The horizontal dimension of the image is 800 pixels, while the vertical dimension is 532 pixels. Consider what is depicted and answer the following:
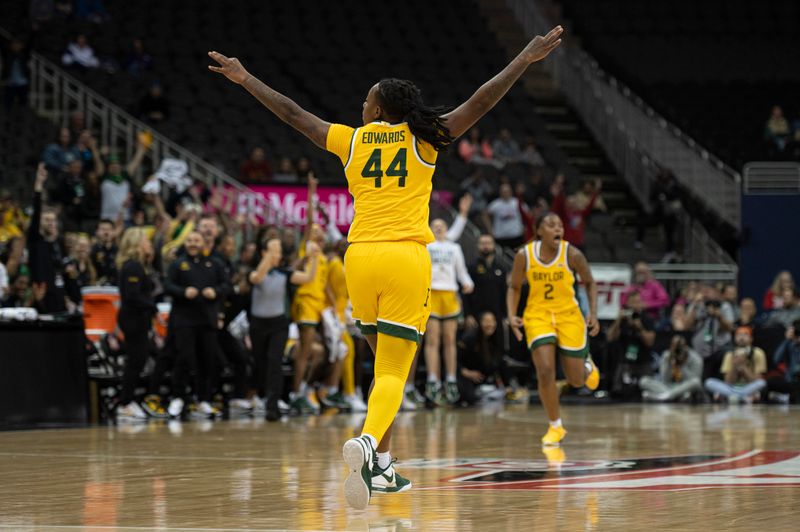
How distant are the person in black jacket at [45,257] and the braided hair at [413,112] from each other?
24.7ft

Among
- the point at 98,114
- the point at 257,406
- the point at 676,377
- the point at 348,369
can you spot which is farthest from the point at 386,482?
the point at 98,114

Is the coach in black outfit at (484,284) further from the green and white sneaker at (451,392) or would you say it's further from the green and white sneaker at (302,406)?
the green and white sneaker at (302,406)

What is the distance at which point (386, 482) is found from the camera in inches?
301

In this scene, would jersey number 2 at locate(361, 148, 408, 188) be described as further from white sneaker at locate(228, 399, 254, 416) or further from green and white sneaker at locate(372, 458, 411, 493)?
white sneaker at locate(228, 399, 254, 416)

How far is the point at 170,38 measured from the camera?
27078 mm

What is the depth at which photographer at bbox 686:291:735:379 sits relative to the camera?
19797 millimetres

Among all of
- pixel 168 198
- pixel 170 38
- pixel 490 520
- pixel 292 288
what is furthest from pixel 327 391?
pixel 170 38

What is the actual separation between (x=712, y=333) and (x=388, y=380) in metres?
13.6

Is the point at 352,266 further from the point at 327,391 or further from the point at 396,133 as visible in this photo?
the point at 327,391

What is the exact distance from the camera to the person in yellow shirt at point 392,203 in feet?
23.9

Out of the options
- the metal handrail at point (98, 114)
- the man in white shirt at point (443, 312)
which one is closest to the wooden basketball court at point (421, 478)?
the man in white shirt at point (443, 312)

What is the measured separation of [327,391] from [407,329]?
961 cm

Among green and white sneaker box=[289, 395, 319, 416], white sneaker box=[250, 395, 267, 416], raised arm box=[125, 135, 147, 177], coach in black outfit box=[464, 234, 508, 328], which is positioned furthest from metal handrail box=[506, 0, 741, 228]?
white sneaker box=[250, 395, 267, 416]

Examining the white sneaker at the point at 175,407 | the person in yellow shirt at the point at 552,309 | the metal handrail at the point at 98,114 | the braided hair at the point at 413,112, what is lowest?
the white sneaker at the point at 175,407
